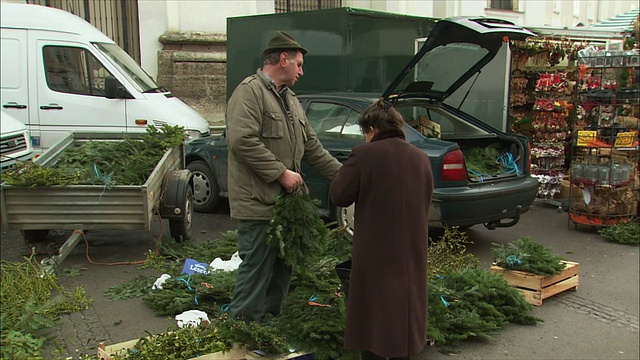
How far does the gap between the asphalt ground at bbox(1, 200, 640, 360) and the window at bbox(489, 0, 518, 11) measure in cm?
1406

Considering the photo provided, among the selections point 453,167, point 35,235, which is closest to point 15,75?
point 35,235

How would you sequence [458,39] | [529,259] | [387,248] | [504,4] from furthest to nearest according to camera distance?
[504,4] → [458,39] → [529,259] → [387,248]

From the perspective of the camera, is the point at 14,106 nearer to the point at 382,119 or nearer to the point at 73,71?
the point at 73,71

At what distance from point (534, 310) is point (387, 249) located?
103 inches

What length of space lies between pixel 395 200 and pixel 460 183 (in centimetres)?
315

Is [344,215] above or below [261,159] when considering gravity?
below

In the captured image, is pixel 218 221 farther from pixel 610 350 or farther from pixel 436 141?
pixel 610 350

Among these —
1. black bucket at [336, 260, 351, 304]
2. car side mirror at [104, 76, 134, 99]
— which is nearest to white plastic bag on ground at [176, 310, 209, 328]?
black bucket at [336, 260, 351, 304]

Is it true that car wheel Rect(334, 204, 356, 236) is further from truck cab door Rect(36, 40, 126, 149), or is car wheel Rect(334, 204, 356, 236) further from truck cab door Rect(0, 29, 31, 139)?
truck cab door Rect(0, 29, 31, 139)

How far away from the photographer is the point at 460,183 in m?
6.12

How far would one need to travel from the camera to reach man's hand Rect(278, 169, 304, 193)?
376cm

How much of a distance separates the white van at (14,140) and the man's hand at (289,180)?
14.6 ft

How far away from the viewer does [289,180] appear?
3777 mm

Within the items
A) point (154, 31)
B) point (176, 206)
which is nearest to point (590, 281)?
point (176, 206)
